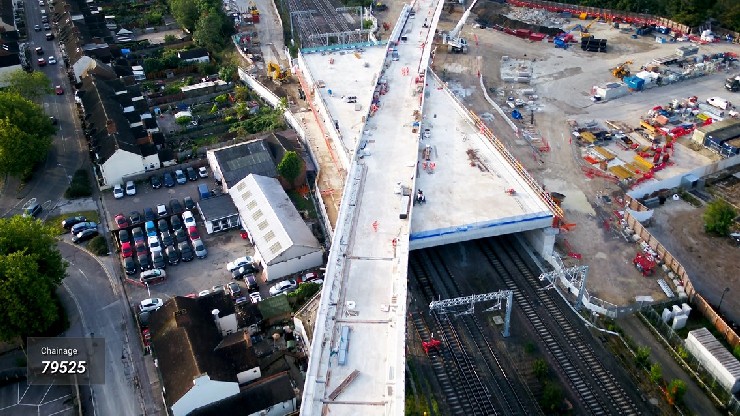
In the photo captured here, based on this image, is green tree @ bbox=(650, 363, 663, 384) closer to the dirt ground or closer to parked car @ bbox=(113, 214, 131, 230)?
→ the dirt ground

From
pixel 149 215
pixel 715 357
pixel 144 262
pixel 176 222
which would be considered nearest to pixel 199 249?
pixel 144 262

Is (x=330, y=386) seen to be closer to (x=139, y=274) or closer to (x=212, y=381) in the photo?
(x=212, y=381)

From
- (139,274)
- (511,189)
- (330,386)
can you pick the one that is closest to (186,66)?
(139,274)

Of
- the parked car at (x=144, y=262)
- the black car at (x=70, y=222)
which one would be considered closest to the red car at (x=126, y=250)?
the parked car at (x=144, y=262)

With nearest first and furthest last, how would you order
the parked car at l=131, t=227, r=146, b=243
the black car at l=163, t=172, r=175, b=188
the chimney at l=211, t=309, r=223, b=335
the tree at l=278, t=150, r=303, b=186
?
the chimney at l=211, t=309, r=223, b=335, the parked car at l=131, t=227, r=146, b=243, the tree at l=278, t=150, r=303, b=186, the black car at l=163, t=172, r=175, b=188

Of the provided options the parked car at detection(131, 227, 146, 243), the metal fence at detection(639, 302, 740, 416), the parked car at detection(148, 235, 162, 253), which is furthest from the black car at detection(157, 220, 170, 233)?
the metal fence at detection(639, 302, 740, 416)
